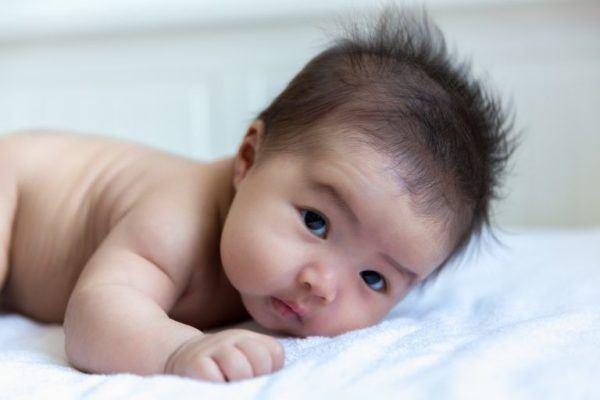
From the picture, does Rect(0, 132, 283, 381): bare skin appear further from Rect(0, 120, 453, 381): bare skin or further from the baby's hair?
the baby's hair

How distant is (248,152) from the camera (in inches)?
42.0

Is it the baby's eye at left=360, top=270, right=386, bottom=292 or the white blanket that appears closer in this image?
the white blanket

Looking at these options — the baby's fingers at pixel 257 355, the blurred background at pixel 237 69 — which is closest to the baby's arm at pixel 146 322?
the baby's fingers at pixel 257 355

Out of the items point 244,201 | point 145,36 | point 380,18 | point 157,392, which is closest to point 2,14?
point 145,36

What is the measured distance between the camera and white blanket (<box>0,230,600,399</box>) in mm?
676

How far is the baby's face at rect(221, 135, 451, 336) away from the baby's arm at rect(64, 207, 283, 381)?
7cm

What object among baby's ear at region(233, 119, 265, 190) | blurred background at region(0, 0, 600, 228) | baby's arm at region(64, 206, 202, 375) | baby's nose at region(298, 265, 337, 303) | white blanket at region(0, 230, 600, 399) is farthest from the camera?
blurred background at region(0, 0, 600, 228)

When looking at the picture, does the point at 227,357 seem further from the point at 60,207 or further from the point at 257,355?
the point at 60,207

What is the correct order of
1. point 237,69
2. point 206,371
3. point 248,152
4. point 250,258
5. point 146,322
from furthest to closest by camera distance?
1. point 237,69
2. point 248,152
3. point 250,258
4. point 146,322
5. point 206,371

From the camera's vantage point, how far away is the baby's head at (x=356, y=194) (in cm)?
92

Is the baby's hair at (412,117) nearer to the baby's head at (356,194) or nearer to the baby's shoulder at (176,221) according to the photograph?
the baby's head at (356,194)

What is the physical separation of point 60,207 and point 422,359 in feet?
1.99

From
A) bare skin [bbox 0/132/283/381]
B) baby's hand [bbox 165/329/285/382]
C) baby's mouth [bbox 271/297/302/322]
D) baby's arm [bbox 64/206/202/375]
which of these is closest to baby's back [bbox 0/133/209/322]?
bare skin [bbox 0/132/283/381]

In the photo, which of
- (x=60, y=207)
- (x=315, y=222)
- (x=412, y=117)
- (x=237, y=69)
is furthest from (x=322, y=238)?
(x=237, y=69)
